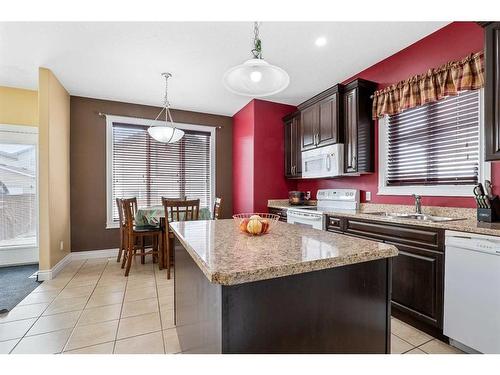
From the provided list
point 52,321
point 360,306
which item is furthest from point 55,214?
point 360,306

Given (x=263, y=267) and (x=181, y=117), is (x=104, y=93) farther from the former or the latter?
(x=263, y=267)

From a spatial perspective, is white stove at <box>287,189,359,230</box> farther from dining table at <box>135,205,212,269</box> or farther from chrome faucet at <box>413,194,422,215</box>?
dining table at <box>135,205,212,269</box>

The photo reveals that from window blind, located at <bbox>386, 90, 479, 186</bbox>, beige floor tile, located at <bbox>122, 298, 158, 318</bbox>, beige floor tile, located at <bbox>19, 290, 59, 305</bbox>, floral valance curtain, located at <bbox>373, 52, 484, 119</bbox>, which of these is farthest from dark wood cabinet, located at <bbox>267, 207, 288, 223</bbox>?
beige floor tile, located at <bbox>19, 290, 59, 305</bbox>

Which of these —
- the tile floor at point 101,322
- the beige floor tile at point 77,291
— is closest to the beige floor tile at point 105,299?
the tile floor at point 101,322

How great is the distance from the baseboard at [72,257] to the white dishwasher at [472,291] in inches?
165

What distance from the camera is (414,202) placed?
262cm

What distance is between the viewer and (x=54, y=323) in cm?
212

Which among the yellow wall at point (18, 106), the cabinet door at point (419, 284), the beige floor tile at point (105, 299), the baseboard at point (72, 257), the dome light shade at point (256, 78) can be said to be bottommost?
the beige floor tile at point (105, 299)

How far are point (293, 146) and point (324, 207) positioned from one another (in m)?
1.18

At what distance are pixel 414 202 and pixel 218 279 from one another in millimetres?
2621

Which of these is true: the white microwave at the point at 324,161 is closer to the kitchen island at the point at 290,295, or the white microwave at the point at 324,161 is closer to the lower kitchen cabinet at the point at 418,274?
the lower kitchen cabinet at the point at 418,274

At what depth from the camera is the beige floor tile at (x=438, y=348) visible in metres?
1.74

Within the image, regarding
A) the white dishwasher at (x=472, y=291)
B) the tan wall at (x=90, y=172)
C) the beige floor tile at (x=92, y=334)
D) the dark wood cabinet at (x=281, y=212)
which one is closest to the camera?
the white dishwasher at (x=472, y=291)

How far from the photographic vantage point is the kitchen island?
84cm
